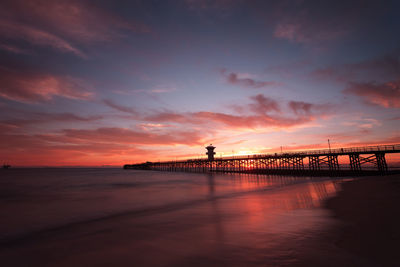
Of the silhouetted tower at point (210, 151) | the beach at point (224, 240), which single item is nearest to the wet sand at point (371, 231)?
the beach at point (224, 240)

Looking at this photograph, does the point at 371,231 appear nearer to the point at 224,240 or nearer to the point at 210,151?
the point at 224,240

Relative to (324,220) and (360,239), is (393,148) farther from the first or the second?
(360,239)

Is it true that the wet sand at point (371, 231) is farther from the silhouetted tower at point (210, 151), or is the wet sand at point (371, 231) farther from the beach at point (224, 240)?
the silhouetted tower at point (210, 151)

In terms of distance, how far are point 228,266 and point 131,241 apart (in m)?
3.99

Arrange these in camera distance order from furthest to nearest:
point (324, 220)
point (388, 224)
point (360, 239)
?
point (324, 220)
point (388, 224)
point (360, 239)

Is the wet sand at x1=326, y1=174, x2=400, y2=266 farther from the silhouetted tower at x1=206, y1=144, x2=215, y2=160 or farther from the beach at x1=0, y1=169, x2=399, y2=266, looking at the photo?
the silhouetted tower at x1=206, y1=144, x2=215, y2=160

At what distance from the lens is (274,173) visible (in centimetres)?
4541

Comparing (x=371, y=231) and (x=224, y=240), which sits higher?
(x=371, y=231)

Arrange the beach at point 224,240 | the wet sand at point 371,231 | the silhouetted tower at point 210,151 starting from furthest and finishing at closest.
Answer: the silhouetted tower at point 210,151 → the beach at point 224,240 → the wet sand at point 371,231

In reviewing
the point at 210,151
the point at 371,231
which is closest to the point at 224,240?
the point at 371,231

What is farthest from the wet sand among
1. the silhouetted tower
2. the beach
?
the silhouetted tower

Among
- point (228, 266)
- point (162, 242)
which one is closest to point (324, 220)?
point (228, 266)

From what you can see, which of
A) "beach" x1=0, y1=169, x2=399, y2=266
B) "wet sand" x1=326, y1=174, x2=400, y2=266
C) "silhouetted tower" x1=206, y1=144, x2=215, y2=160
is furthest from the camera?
"silhouetted tower" x1=206, y1=144, x2=215, y2=160

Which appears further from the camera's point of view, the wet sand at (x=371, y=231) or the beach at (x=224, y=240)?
the beach at (x=224, y=240)
